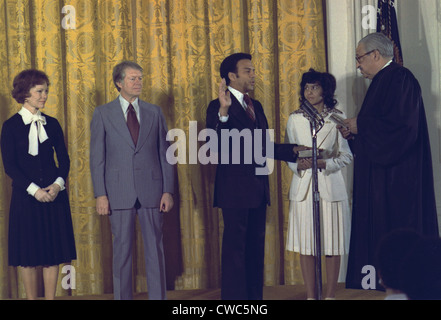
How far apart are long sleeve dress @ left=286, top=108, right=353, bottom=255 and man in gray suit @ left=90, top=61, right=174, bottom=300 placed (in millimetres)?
814

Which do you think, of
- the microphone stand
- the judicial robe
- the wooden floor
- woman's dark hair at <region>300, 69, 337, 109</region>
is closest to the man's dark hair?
woman's dark hair at <region>300, 69, 337, 109</region>

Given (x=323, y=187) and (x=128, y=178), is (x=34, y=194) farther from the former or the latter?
(x=323, y=187)

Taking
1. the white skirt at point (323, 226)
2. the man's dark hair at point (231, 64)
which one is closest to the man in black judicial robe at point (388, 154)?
the white skirt at point (323, 226)

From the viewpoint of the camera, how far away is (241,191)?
11.8 ft

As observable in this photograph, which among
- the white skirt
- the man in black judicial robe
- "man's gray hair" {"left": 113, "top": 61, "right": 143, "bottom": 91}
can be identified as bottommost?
the white skirt

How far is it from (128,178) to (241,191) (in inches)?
26.6

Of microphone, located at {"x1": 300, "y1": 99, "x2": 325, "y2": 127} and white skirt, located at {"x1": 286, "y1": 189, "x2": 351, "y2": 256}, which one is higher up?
microphone, located at {"x1": 300, "y1": 99, "x2": 325, "y2": 127}

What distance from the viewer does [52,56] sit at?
4.25 meters

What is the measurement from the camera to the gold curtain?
4254mm

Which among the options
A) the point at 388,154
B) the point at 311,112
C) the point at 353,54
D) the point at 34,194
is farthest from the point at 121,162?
the point at 353,54

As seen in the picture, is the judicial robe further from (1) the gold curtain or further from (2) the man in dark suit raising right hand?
(1) the gold curtain
